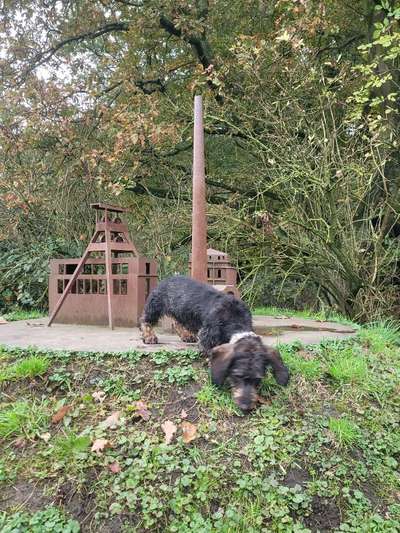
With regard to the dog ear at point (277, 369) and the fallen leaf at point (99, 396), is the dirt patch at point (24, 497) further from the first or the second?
the dog ear at point (277, 369)

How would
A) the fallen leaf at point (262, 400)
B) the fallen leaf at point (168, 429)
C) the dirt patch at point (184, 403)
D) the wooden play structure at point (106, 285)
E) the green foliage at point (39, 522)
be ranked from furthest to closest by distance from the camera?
the wooden play structure at point (106, 285) < the fallen leaf at point (262, 400) < the dirt patch at point (184, 403) < the fallen leaf at point (168, 429) < the green foliage at point (39, 522)

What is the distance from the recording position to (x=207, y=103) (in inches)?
345

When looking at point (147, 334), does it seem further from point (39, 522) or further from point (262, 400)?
point (39, 522)

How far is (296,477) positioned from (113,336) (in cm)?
271

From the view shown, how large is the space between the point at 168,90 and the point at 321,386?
8835mm

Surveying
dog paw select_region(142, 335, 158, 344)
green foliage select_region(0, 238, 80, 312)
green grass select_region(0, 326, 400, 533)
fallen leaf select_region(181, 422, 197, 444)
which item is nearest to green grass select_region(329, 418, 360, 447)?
green grass select_region(0, 326, 400, 533)

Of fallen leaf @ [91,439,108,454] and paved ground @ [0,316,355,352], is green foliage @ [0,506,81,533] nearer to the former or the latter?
fallen leaf @ [91,439,108,454]

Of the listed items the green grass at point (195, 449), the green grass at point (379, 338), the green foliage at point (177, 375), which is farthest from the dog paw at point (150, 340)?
the green grass at point (379, 338)

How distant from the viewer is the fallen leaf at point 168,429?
10.1 feet

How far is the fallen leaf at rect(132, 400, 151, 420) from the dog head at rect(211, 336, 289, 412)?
1.84 feet

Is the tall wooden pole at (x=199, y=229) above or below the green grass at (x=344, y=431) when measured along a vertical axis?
above

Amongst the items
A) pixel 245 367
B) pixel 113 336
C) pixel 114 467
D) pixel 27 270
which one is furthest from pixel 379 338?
pixel 27 270

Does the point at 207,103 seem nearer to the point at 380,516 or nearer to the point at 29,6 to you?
the point at 29,6

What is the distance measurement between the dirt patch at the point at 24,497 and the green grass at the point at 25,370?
1.01 meters
